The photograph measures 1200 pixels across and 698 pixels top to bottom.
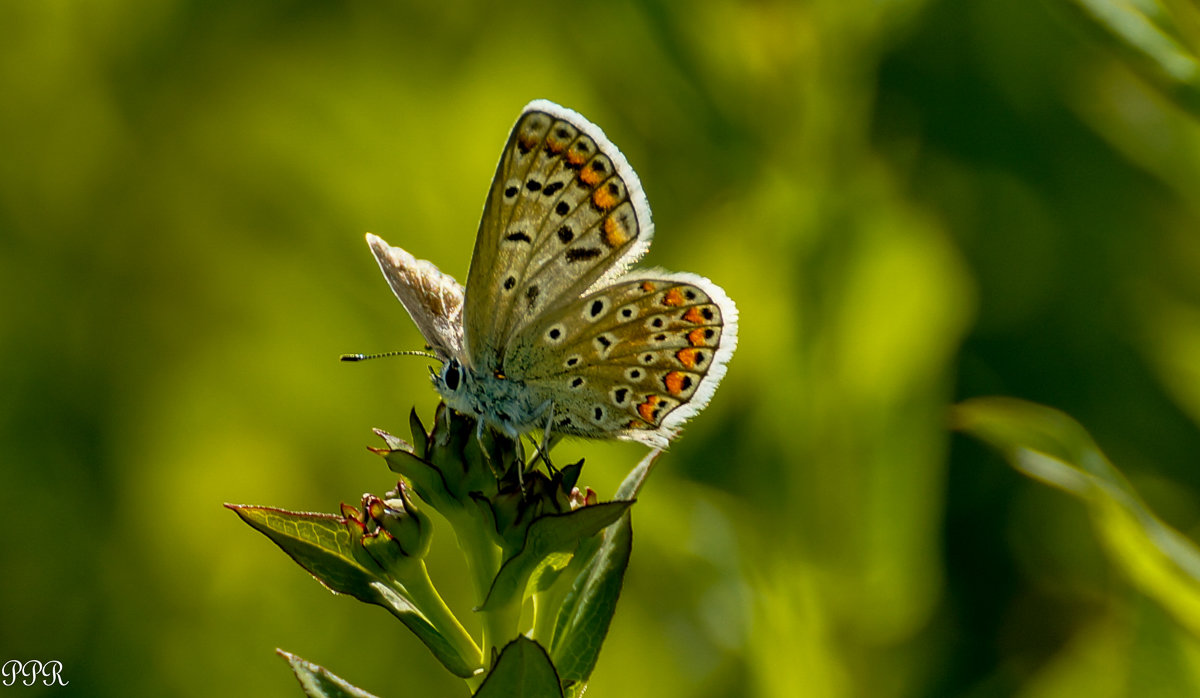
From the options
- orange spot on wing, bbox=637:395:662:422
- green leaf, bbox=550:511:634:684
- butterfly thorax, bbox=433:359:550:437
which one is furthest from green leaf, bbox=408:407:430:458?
orange spot on wing, bbox=637:395:662:422

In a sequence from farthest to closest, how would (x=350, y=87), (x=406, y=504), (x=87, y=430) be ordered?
1. (x=350, y=87)
2. (x=87, y=430)
3. (x=406, y=504)

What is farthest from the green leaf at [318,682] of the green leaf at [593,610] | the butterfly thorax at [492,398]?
the butterfly thorax at [492,398]

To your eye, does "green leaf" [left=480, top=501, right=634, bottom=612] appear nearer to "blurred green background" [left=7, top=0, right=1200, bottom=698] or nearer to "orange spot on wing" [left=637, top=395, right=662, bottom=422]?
Result: "orange spot on wing" [left=637, top=395, right=662, bottom=422]

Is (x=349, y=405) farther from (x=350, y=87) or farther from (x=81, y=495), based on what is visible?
(x=350, y=87)

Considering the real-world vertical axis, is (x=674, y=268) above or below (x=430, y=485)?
above

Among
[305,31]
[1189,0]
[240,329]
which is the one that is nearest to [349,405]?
[240,329]

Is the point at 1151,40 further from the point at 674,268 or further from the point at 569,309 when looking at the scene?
the point at 674,268

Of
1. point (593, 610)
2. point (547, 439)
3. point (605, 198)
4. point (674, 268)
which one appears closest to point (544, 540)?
point (593, 610)
